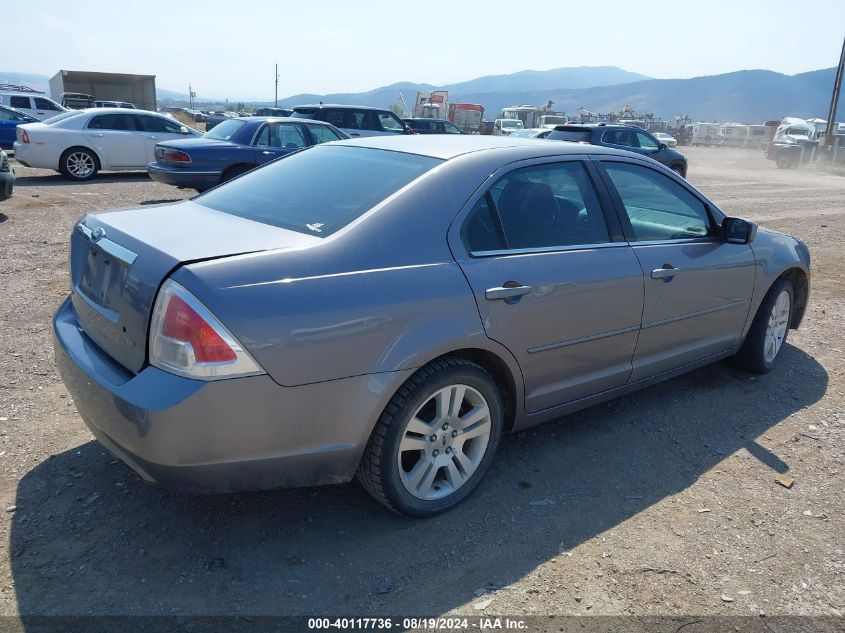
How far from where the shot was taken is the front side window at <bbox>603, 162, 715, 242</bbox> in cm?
378

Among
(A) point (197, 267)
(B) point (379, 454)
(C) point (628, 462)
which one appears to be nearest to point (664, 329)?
(C) point (628, 462)

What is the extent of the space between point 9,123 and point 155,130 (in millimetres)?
5735

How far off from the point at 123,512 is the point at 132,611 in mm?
640

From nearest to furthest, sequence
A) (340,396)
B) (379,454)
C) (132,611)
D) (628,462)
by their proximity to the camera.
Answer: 1. (132,611)
2. (340,396)
3. (379,454)
4. (628,462)

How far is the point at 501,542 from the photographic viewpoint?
2867 millimetres

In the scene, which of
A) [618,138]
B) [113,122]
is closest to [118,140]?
[113,122]

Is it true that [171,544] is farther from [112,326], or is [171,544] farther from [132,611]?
[112,326]

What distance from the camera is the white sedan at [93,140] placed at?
44.6ft

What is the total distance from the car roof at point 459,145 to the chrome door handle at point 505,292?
0.70 metres

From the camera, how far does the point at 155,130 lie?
1496 cm

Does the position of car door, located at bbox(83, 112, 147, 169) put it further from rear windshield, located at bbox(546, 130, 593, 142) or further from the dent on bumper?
the dent on bumper

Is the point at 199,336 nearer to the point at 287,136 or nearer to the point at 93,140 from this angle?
the point at 287,136

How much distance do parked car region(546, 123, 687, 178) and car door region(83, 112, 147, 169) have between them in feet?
31.5

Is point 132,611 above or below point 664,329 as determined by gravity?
below
